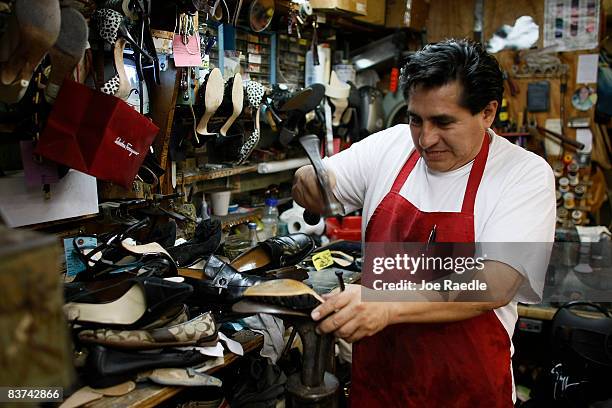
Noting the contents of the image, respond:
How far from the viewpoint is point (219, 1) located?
2.34 meters

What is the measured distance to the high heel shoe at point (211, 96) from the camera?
2.51 meters

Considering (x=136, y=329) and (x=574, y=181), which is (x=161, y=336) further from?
(x=574, y=181)

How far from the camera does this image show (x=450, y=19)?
4.36 m

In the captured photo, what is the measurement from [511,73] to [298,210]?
6.72ft

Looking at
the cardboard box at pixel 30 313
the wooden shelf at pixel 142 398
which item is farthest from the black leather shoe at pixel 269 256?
the cardboard box at pixel 30 313

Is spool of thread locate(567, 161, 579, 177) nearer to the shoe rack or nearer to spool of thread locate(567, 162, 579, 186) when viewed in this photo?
spool of thread locate(567, 162, 579, 186)

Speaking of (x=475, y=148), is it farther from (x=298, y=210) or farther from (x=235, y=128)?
(x=298, y=210)

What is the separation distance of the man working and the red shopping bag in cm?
61

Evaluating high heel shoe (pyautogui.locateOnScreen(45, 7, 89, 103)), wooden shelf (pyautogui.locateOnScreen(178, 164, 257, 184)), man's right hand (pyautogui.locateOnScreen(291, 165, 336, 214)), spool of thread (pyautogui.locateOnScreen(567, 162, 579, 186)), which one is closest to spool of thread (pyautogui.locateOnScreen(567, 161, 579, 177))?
spool of thread (pyautogui.locateOnScreen(567, 162, 579, 186))

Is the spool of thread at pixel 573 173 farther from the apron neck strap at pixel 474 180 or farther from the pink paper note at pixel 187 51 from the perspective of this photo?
the pink paper note at pixel 187 51

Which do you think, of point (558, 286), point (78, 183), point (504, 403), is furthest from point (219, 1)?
point (558, 286)

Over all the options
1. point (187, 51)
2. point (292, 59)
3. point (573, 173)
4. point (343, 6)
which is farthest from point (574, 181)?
point (187, 51)

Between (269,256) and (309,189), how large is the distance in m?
0.58

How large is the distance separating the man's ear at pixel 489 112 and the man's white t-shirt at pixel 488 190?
0.10 meters
